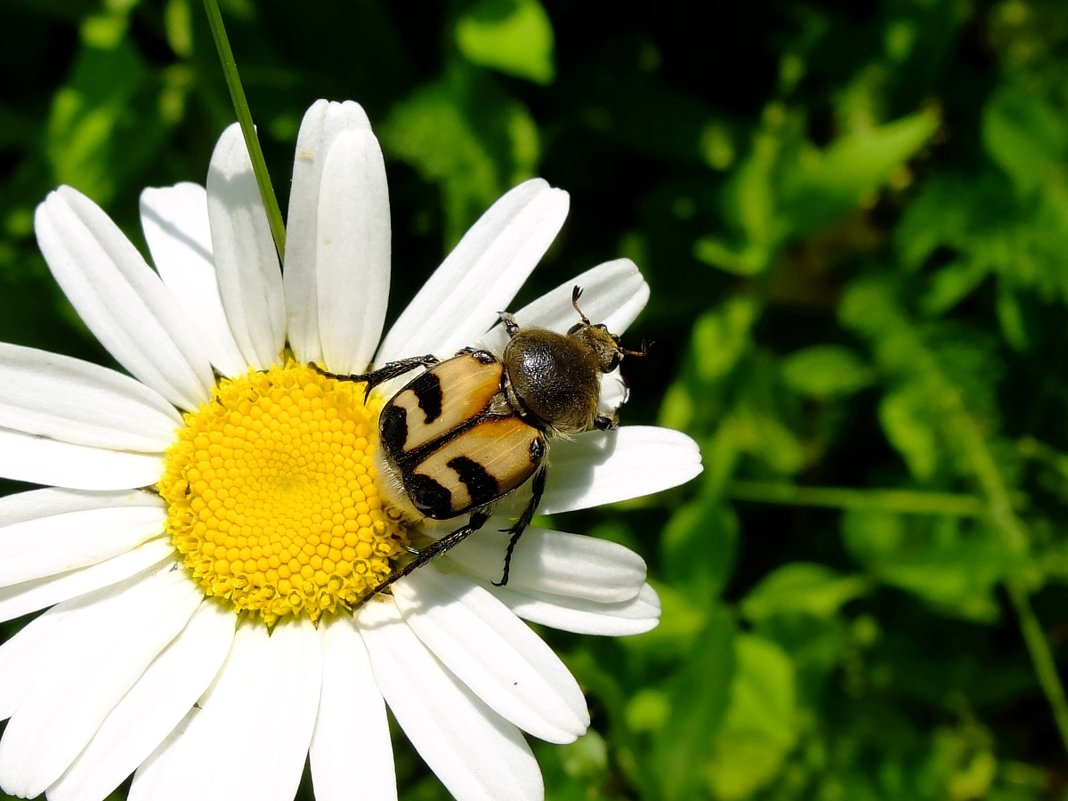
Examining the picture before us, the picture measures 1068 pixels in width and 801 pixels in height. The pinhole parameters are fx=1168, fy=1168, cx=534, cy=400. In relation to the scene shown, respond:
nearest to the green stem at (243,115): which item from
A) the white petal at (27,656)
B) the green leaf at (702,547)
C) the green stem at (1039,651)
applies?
the white petal at (27,656)

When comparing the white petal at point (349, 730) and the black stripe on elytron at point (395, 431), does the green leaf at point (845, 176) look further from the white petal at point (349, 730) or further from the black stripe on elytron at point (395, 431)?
the white petal at point (349, 730)

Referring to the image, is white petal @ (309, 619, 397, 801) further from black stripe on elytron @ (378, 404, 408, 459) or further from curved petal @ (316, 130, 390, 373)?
curved petal @ (316, 130, 390, 373)

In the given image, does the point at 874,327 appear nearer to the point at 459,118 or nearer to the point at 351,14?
the point at 459,118

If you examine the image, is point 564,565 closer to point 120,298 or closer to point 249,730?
point 249,730

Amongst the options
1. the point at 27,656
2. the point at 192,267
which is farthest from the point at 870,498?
the point at 27,656

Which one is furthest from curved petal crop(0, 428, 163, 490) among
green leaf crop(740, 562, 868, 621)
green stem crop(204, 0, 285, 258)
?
green leaf crop(740, 562, 868, 621)

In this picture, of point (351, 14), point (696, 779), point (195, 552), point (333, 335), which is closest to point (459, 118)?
point (351, 14)
